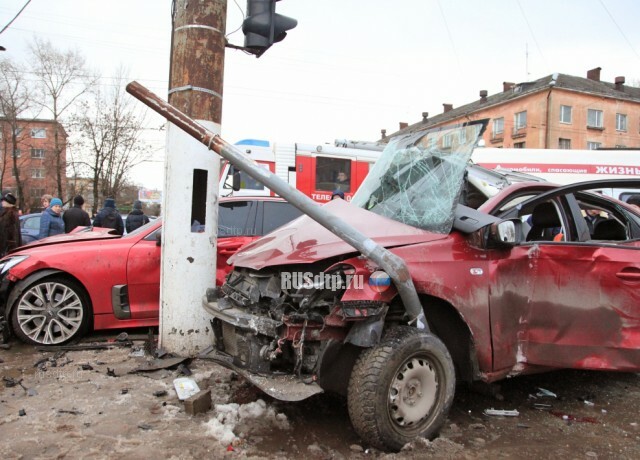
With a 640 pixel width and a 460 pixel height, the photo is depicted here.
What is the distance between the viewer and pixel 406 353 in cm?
282

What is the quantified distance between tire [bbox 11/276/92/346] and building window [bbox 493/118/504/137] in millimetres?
42768

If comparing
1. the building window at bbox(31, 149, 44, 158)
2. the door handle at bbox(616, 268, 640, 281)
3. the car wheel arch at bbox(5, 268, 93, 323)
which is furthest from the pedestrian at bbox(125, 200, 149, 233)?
the building window at bbox(31, 149, 44, 158)

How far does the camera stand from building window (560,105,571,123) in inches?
1527

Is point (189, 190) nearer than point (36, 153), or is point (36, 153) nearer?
point (189, 190)

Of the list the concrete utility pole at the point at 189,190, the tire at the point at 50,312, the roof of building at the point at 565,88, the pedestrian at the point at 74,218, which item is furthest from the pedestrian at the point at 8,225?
the roof of building at the point at 565,88

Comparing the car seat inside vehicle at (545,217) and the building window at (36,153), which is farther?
the building window at (36,153)

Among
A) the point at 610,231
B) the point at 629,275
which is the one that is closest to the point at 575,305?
the point at 629,275

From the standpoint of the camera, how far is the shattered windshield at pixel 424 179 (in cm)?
342

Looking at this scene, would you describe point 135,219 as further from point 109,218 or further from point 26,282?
point 26,282

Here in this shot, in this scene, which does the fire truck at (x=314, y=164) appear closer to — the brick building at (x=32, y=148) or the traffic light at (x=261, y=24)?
the traffic light at (x=261, y=24)

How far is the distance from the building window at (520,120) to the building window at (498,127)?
66.8 inches

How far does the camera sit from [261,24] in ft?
15.7

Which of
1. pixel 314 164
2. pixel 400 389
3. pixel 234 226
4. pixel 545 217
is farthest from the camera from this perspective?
pixel 314 164

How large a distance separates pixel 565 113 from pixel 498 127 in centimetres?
562
